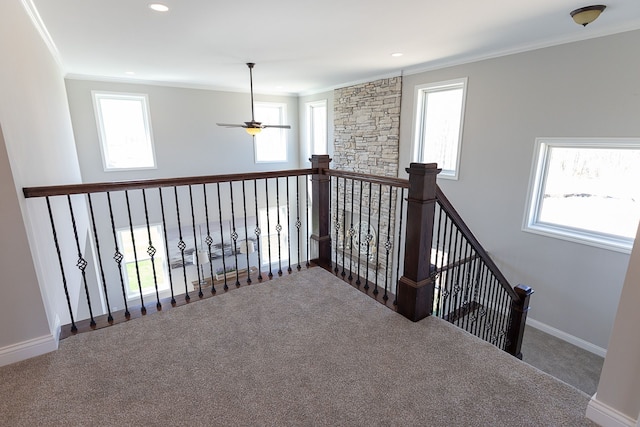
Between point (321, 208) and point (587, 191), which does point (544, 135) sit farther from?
point (321, 208)

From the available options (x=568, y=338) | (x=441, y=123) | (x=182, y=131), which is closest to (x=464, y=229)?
(x=568, y=338)

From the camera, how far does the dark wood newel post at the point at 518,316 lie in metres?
2.79

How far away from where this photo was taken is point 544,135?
382 cm

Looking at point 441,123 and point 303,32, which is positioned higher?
point 303,32

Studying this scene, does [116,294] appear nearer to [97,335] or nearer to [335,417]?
[97,335]

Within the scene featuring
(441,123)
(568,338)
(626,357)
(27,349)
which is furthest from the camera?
(441,123)

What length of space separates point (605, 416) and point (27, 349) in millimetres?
3041

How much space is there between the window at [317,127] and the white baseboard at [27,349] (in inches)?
254

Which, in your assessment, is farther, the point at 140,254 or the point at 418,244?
the point at 140,254

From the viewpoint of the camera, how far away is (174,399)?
1529mm

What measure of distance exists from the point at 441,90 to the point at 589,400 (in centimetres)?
464

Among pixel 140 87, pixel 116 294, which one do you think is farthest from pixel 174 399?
pixel 116 294

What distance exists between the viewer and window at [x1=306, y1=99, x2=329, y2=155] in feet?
25.4

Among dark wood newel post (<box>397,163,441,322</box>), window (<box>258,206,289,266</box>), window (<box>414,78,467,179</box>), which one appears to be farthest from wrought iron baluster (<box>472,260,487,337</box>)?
window (<box>258,206,289,266</box>)
